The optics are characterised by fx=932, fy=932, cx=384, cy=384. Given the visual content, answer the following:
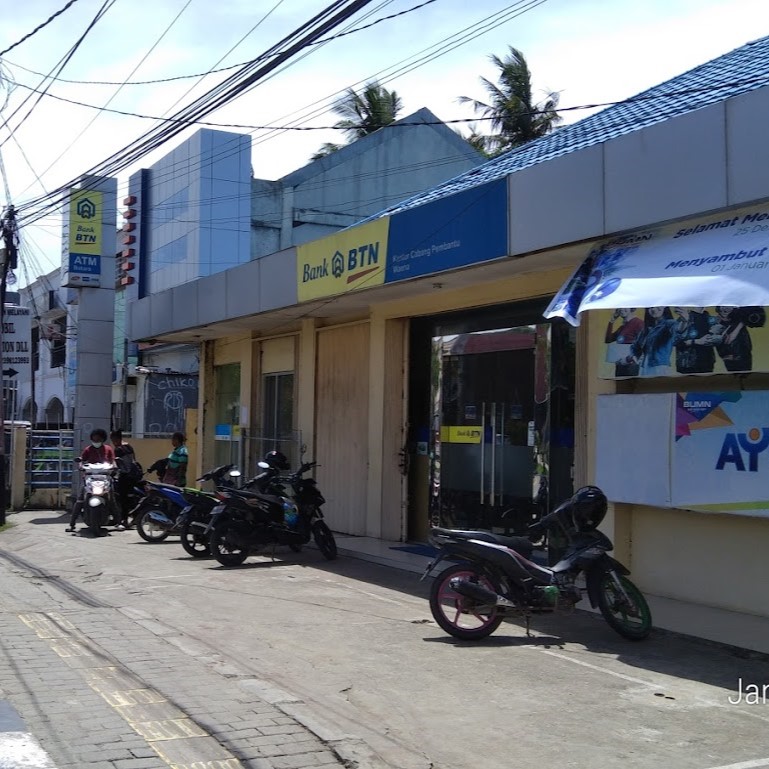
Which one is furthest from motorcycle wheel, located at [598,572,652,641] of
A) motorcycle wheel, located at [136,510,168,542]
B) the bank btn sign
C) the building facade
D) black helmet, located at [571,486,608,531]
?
the bank btn sign

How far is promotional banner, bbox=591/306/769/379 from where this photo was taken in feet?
27.5

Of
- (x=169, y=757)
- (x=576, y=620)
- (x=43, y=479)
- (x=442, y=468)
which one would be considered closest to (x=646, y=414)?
(x=576, y=620)

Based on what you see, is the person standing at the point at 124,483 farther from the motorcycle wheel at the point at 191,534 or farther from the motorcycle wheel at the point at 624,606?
the motorcycle wheel at the point at 624,606

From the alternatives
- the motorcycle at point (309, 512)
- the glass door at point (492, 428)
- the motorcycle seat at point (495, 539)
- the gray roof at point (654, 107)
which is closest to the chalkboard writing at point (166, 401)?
the gray roof at point (654, 107)

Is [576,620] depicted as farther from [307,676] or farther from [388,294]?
[388,294]

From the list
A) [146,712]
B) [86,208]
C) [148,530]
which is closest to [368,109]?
[86,208]

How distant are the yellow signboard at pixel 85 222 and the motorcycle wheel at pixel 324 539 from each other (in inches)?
379

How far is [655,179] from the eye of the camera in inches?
332

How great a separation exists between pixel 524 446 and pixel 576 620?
3.35m

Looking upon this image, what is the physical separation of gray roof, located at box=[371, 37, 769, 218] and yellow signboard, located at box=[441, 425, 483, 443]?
311 cm

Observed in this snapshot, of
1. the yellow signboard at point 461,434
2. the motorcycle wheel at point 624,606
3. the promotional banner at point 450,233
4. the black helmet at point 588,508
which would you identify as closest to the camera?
the motorcycle wheel at point 624,606

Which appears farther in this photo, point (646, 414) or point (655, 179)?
point (646, 414)

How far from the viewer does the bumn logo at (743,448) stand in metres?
8.29

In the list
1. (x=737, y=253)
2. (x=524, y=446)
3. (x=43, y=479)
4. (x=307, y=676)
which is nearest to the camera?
(x=307, y=676)
